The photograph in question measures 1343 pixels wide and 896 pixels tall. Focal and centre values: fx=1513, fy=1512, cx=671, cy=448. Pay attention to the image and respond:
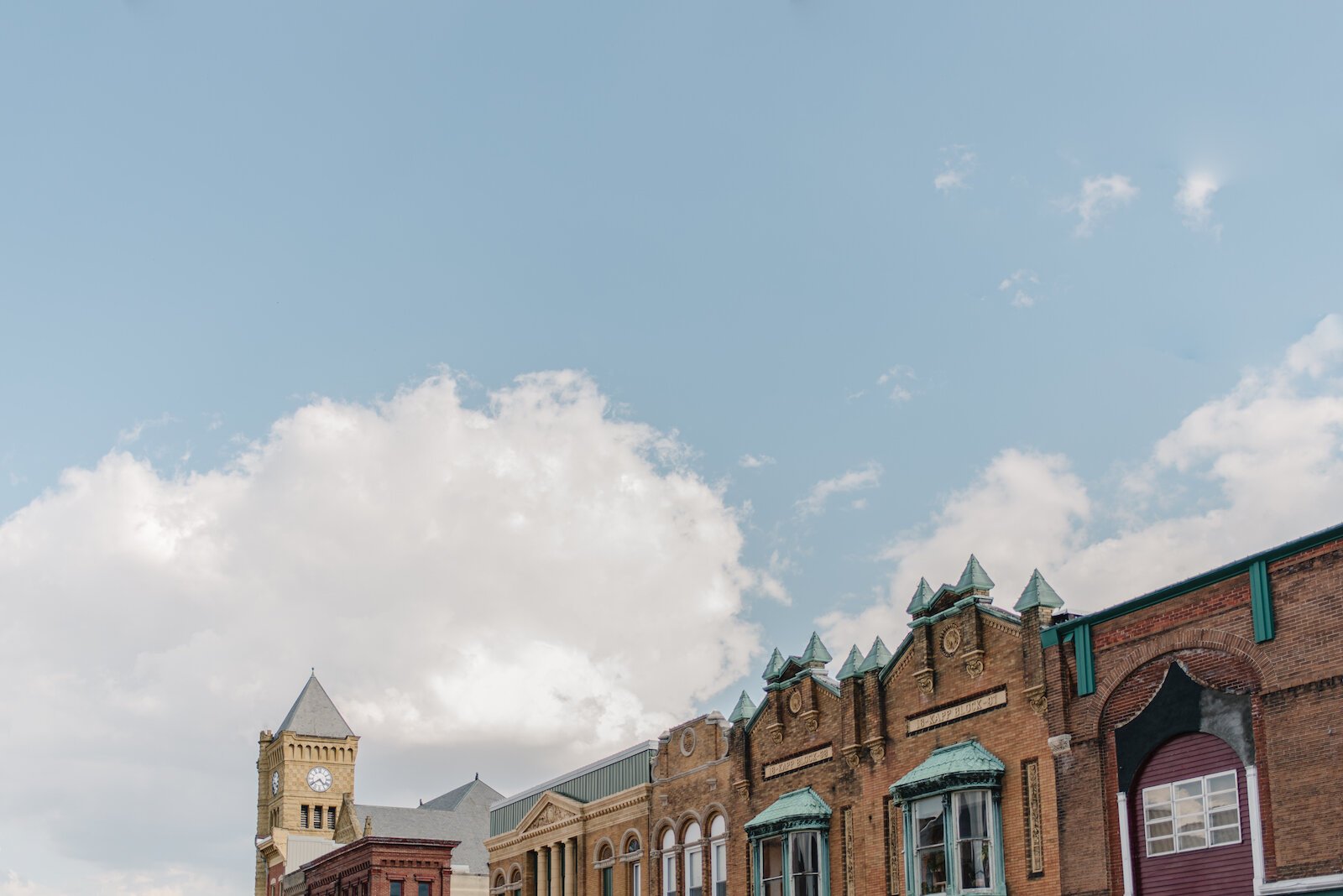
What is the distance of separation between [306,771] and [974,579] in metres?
102

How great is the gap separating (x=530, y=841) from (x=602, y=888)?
5.32 m

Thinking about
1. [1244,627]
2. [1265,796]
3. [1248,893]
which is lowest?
[1248,893]

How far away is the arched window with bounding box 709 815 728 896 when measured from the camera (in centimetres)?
4206

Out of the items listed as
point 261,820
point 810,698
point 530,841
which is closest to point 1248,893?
point 810,698

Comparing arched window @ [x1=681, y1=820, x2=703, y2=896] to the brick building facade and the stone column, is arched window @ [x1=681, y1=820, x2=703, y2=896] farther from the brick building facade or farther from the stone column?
the stone column

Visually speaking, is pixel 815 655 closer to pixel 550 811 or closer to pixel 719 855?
pixel 719 855

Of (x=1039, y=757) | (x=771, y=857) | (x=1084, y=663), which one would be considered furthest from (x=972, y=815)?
(x=771, y=857)

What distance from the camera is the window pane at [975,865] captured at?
3200 cm

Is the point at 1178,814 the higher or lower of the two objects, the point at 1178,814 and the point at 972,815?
the lower

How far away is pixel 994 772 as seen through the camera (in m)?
31.8

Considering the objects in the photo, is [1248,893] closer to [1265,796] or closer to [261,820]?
[1265,796]

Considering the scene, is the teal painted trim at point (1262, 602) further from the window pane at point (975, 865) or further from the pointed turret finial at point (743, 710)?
the pointed turret finial at point (743, 710)

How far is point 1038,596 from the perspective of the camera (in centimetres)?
3136

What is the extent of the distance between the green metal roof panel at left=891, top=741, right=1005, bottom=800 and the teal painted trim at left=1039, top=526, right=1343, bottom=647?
3043mm
